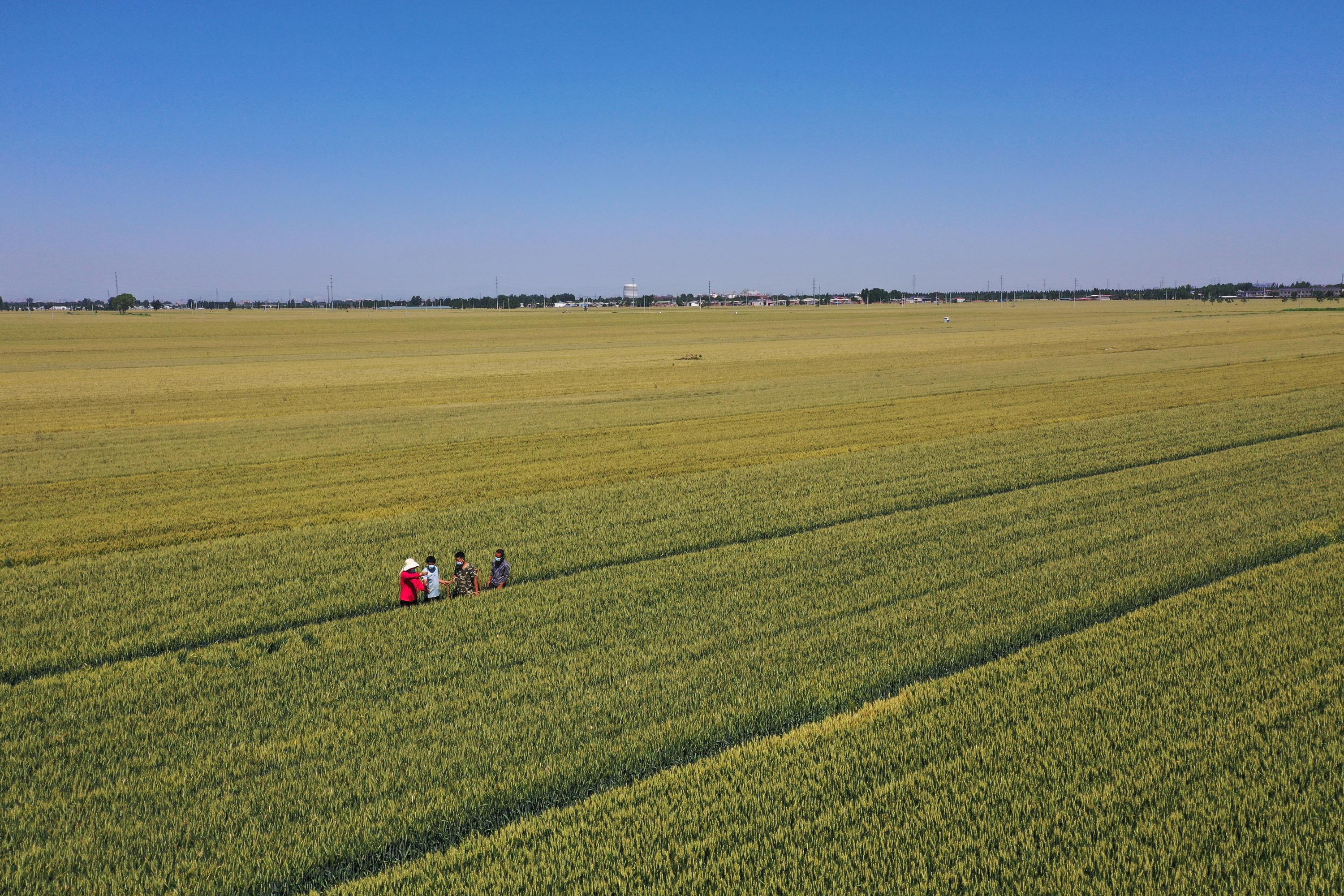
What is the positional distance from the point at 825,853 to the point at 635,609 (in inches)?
256

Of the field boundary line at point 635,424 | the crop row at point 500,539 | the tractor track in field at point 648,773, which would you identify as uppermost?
the field boundary line at point 635,424

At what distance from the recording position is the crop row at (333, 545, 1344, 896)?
7.72 meters

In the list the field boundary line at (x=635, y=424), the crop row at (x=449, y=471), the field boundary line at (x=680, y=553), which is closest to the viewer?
the field boundary line at (x=680, y=553)

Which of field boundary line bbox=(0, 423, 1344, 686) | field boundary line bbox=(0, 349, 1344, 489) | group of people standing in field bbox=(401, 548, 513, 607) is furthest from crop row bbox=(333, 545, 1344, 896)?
field boundary line bbox=(0, 349, 1344, 489)

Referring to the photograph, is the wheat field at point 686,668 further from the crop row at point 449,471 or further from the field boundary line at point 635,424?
the field boundary line at point 635,424

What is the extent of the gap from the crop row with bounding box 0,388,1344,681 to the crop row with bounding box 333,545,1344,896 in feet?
23.8

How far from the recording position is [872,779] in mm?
9195

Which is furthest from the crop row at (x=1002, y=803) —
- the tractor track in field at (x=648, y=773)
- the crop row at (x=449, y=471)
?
the crop row at (x=449, y=471)

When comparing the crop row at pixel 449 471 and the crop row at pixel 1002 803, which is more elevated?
the crop row at pixel 449 471

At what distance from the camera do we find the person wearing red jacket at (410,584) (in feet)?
47.8

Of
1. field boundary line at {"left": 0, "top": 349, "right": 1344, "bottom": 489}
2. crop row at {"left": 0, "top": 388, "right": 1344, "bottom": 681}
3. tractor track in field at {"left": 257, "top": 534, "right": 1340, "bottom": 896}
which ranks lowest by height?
tractor track in field at {"left": 257, "top": 534, "right": 1340, "bottom": 896}

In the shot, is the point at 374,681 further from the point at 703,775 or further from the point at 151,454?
the point at 151,454

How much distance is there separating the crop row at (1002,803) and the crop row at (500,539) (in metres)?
7.25

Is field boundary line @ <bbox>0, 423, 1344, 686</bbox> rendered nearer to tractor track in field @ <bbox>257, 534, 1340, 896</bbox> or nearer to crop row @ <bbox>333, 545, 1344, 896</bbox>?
tractor track in field @ <bbox>257, 534, 1340, 896</bbox>
